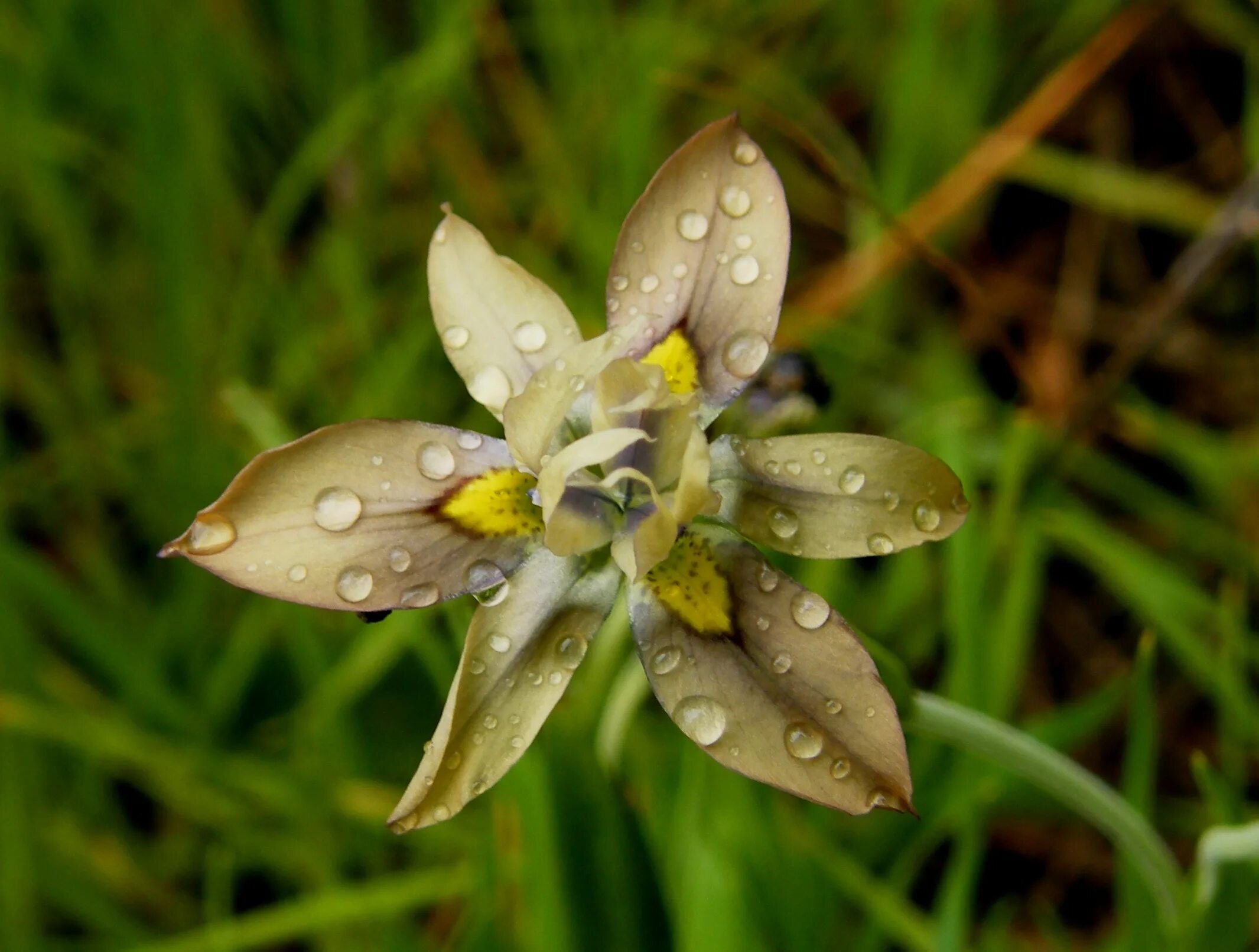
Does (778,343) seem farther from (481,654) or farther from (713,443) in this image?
(481,654)

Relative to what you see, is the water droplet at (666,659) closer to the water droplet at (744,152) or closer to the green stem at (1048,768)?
the green stem at (1048,768)

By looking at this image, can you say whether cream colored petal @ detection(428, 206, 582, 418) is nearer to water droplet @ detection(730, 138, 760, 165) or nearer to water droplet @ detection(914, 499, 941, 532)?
water droplet @ detection(730, 138, 760, 165)

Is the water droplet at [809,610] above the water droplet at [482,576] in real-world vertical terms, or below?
below

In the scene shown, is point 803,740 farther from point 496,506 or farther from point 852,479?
point 496,506

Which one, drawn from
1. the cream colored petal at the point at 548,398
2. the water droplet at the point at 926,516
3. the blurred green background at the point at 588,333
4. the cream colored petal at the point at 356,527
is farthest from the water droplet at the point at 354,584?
the blurred green background at the point at 588,333

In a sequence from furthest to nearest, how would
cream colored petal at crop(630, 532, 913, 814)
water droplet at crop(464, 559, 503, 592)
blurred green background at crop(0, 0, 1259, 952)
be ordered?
blurred green background at crop(0, 0, 1259, 952) → water droplet at crop(464, 559, 503, 592) → cream colored petal at crop(630, 532, 913, 814)

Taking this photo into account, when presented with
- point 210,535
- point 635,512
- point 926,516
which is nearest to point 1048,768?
point 926,516

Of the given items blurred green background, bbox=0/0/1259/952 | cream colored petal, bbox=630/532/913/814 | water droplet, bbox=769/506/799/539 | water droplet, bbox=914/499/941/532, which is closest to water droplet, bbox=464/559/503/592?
cream colored petal, bbox=630/532/913/814
